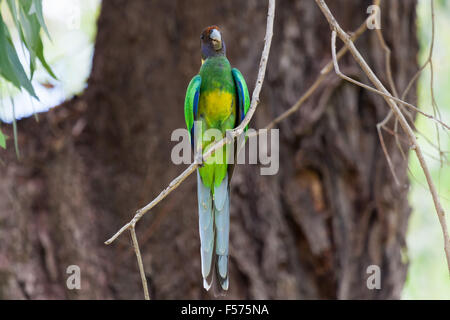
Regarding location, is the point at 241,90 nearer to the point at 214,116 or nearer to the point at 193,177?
the point at 214,116

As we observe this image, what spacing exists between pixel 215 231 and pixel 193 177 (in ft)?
4.49

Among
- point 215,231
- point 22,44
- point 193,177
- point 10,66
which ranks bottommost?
point 215,231

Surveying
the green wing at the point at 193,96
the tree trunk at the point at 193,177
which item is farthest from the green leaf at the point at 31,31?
the tree trunk at the point at 193,177

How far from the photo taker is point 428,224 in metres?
5.16

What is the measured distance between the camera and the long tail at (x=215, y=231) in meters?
1.79

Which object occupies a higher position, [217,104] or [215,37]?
[215,37]

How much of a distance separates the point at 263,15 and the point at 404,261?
1.79 meters

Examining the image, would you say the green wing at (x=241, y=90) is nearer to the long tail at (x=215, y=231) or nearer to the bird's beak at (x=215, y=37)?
the bird's beak at (x=215, y=37)

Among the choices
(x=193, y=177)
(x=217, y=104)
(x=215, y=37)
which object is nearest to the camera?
(x=215, y=37)

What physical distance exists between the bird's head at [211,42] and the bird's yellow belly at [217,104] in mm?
180

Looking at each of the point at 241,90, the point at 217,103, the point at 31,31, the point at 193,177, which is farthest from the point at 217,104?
the point at 193,177

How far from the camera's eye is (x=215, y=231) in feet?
6.33
